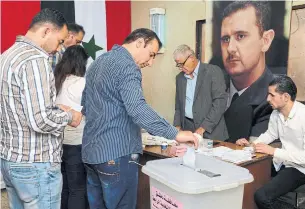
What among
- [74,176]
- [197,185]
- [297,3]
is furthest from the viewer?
[297,3]

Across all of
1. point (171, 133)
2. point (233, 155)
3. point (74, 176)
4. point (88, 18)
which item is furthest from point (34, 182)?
point (88, 18)

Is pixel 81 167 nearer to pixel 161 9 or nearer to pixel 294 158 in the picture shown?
pixel 294 158

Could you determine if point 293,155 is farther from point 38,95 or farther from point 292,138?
point 38,95

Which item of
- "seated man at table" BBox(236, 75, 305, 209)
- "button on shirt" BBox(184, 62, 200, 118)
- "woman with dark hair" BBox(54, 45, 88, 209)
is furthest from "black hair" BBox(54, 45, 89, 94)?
"seated man at table" BBox(236, 75, 305, 209)

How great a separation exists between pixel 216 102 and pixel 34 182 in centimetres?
177

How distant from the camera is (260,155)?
1974 millimetres

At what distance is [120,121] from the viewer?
4.66 ft

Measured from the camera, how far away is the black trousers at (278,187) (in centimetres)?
194

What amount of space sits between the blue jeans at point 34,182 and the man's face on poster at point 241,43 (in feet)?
6.37

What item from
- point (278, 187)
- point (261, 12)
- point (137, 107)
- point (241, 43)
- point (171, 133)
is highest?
point (261, 12)

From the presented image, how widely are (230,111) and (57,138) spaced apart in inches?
71.2

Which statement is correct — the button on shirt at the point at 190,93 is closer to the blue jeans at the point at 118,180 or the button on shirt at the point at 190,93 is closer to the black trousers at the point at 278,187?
the black trousers at the point at 278,187

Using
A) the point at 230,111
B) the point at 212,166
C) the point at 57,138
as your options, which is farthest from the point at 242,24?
the point at 57,138

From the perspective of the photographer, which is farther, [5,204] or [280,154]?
[5,204]
